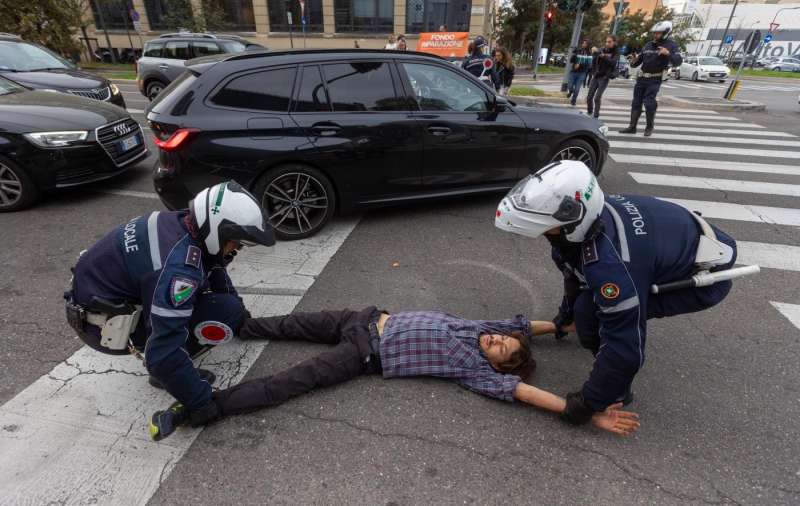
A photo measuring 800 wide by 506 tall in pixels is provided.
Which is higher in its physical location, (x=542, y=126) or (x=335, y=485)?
(x=542, y=126)


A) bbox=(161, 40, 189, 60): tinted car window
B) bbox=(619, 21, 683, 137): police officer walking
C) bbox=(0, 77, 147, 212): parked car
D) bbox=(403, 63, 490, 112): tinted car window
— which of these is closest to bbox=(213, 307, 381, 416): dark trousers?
bbox=(403, 63, 490, 112): tinted car window

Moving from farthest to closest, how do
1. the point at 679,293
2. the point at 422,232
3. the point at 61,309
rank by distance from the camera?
the point at 422,232, the point at 61,309, the point at 679,293

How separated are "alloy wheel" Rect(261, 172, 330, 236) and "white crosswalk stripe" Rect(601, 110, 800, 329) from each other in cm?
398

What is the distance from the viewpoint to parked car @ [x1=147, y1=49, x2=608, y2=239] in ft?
12.7

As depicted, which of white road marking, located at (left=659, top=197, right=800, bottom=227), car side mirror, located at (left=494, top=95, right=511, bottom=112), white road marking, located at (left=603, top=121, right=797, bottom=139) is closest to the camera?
car side mirror, located at (left=494, top=95, right=511, bottom=112)

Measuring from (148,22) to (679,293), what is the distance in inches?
1428

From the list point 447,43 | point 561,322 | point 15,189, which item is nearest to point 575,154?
point 561,322

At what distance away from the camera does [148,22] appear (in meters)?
29.1

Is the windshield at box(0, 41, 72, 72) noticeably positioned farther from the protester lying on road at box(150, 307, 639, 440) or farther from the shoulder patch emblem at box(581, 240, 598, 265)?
the shoulder patch emblem at box(581, 240, 598, 265)

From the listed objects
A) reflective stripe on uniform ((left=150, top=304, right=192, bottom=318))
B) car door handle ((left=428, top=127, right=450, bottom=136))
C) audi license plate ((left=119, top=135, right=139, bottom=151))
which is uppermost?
car door handle ((left=428, top=127, right=450, bottom=136))

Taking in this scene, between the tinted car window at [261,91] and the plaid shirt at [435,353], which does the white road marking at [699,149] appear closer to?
the tinted car window at [261,91]

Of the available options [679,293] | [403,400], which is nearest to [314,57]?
[403,400]

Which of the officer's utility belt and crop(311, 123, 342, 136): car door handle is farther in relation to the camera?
crop(311, 123, 342, 136): car door handle

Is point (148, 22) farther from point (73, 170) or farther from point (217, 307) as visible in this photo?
point (217, 307)
